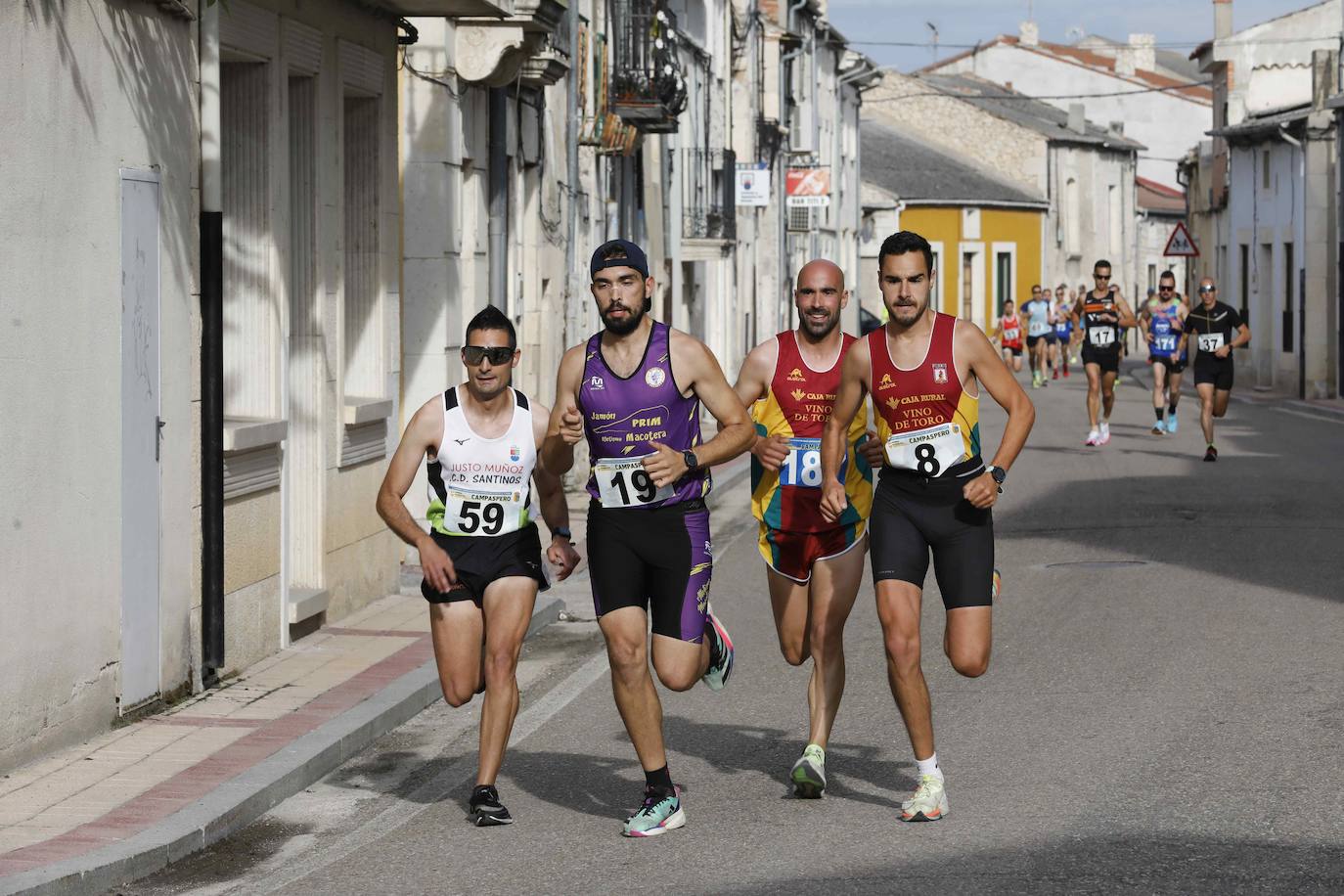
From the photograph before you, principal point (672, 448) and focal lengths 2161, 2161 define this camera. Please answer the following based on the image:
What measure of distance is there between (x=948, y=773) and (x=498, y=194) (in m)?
11.1

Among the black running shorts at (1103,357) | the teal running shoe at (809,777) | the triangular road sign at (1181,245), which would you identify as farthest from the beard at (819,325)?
the triangular road sign at (1181,245)

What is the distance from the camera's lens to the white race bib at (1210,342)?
23.1 meters

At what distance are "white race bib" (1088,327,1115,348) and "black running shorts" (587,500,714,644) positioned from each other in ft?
58.8

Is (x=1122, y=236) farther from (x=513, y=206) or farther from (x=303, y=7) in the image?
(x=303, y=7)

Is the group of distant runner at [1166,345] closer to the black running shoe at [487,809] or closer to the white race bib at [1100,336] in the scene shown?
the white race bib at [1100,336]

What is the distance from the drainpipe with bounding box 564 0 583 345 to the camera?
21.5 metres

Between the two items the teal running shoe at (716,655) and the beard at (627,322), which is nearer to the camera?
the beard at (627,322)

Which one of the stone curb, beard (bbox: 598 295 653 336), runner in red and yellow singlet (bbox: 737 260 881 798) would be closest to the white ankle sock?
runner in red and yellow singlet (bbox: 737 260 881 798)

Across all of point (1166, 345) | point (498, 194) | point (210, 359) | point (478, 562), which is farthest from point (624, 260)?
point (1166, 345)

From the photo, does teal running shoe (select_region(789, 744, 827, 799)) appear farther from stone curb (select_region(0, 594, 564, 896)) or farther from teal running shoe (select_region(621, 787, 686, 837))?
stone curb (select_region(0, 594, 564, 896))

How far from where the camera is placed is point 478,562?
7.37 m

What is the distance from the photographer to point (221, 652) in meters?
9.96

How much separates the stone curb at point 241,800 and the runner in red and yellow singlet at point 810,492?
186 cm

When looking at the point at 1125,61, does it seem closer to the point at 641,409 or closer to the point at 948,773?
the point at 948,773
